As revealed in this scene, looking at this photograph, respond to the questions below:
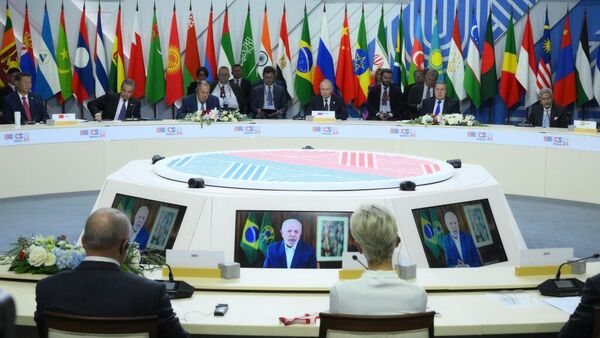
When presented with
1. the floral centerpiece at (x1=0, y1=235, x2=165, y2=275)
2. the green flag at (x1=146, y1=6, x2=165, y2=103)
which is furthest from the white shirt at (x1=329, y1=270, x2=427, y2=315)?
the green flag at (x1=146, y1=6, x2=165, y2=103)

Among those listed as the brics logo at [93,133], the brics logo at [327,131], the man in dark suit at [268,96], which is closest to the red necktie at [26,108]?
the brics logo at [93,133]

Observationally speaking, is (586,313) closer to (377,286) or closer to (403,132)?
(377,286)

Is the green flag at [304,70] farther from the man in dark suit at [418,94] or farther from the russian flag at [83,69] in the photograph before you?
the russian flag at [83,69]

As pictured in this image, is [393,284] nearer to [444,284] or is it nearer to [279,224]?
[444,284]

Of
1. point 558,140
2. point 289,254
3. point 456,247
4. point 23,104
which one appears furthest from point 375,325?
point 23,104

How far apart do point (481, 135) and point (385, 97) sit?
8.42ft

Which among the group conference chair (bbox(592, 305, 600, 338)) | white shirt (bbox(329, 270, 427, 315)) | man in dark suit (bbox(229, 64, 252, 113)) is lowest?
conference chair (bbox(592, 305, 600, 338))

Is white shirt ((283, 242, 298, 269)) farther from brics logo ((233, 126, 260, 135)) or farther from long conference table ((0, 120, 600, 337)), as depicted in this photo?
brics logo ((233, 126, 260, 135))

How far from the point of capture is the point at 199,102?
438 inches

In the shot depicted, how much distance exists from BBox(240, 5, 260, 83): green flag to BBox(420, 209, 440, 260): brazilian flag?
8.47 m

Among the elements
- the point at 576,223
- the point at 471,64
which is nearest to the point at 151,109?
the point at 471,64

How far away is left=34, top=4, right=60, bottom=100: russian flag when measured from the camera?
12.6 metres

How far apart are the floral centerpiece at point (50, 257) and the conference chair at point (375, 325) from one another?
1.24 metres

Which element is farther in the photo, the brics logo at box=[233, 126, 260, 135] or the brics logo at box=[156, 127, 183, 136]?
the brics logo at box=[233, 126, 260, 135]
